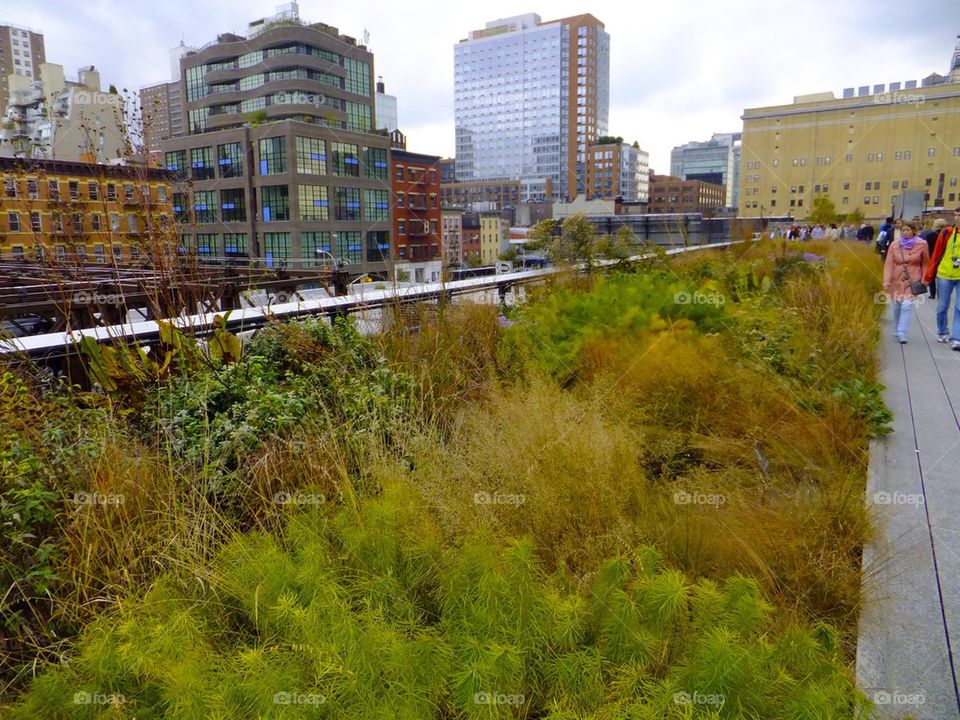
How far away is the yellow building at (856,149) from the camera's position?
2891 inches

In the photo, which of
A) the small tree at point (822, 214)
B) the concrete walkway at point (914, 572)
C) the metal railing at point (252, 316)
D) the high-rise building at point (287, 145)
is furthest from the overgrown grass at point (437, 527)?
the high-rise building at point (287, 145)

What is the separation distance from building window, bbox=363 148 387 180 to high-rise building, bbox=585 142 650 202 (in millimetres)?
74392

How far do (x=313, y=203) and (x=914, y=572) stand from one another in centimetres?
6285

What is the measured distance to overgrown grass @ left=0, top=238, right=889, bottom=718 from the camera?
5.91ft

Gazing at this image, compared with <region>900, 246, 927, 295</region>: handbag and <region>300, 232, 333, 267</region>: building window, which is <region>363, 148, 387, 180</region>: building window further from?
<region>900, 246, 927, 295</region>: handbag

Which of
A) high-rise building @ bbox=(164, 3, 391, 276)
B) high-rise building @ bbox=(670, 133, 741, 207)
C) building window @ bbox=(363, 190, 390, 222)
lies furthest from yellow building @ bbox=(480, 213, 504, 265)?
high-rise building @ bbox=(670, 133, 741, 207)

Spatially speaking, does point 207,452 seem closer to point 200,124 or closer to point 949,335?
point 949,335

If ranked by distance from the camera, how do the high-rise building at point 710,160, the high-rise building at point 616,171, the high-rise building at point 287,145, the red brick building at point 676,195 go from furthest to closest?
the high-rise building at point 710,160, the high-rise building at point 616,171, the red brick building at point 676,195, the high-rise building at point 287,145

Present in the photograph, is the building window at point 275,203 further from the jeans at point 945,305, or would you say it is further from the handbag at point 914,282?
the jeans at point 945,305

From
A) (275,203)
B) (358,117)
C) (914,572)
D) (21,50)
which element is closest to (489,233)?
(358,117)

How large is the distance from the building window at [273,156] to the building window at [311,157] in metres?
1.38

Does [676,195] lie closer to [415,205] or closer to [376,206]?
[415,205]

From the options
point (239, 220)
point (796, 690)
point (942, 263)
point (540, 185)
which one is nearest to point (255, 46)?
point (239, 220)

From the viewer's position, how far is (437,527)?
2.54m
